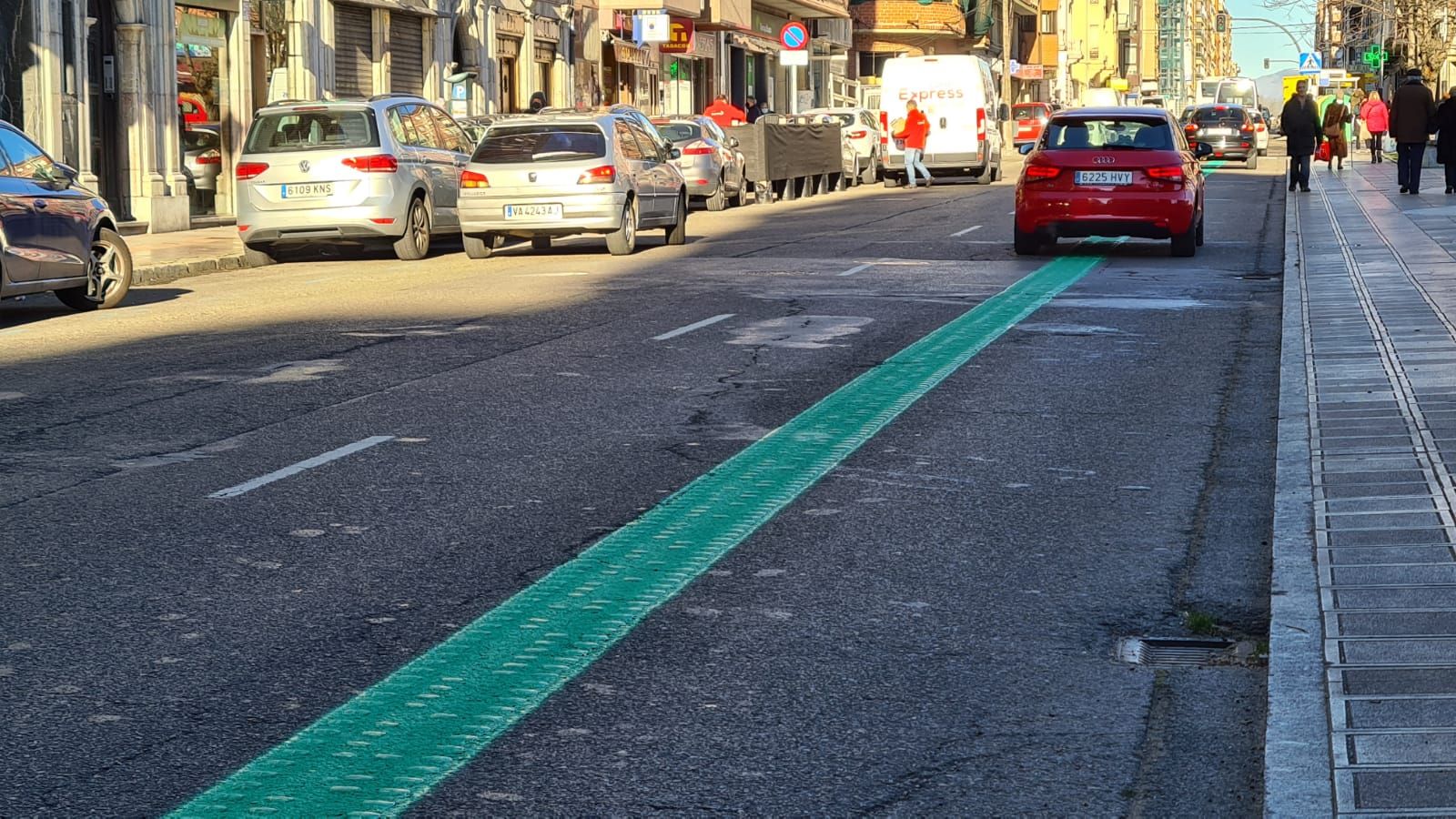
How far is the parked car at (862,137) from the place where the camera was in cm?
4469

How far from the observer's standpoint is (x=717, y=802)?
4246mm

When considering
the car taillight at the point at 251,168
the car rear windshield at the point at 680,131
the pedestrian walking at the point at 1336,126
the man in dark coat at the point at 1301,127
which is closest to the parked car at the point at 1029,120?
the pedestrian walking at the point at 1336,126

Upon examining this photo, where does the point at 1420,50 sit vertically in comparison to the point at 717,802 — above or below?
above

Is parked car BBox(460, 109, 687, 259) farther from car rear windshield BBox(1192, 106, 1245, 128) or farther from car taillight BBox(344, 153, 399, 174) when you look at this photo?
car rear windshield BBox(1192, 106, 1245, 128)

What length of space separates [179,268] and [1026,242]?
8423mm

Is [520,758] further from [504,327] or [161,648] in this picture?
[504,327]

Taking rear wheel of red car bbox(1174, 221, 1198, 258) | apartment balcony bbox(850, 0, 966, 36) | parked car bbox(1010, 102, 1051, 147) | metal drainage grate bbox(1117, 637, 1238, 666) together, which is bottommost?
metal drainage grate bbox(1117, 637, 1238, 666)

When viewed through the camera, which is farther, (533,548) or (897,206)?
(897,206)

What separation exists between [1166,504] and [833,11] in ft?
214

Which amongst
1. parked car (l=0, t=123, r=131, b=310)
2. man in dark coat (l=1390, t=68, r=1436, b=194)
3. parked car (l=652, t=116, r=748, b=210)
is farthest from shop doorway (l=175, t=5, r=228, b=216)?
man in dark coat (l=1390, t=68, r=1436, b=194)

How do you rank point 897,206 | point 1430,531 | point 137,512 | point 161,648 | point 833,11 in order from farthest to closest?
point 833,11, point 897,206, point 137,512, point 1430,531, point 161,648

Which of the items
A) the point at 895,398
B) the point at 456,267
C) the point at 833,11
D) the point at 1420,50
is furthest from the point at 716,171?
the point at 833,11

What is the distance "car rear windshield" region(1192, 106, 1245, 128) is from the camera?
50.6 meters

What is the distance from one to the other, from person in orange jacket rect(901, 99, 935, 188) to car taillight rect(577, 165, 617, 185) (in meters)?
21.1
